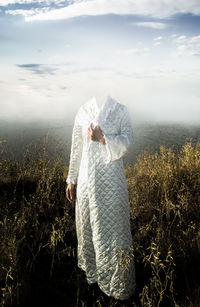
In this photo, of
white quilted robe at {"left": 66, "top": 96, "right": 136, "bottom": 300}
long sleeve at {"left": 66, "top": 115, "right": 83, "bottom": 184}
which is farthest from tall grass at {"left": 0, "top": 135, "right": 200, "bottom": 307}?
long sleeve at {"left": 66, "top": 115, "right": 83, "bottom": 184}

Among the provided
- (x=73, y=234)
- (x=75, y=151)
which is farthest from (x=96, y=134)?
(x=73, y=234)

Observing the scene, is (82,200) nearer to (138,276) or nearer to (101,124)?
(101,124)

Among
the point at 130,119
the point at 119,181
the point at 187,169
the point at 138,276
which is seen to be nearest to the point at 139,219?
the point at 138,276

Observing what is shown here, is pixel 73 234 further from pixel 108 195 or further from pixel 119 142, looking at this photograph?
pixel 119 142

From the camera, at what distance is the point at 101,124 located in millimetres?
1735

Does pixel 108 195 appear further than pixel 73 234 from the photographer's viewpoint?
No

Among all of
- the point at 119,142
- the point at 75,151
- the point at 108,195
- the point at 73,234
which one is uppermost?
the point at 119,142

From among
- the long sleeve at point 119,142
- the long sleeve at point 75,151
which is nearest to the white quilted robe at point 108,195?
the long sleeve at point 119,142

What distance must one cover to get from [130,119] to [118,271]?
44.0 inches

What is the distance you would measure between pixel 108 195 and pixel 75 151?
51 cm

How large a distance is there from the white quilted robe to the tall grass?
0.16 m

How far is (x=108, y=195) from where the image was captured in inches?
70.1

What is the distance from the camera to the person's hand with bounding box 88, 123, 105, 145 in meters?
1.72

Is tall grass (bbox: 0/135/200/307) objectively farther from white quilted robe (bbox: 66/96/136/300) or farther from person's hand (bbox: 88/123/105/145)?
person's hand (bbox: 88/123/105/145)
